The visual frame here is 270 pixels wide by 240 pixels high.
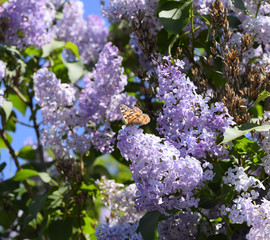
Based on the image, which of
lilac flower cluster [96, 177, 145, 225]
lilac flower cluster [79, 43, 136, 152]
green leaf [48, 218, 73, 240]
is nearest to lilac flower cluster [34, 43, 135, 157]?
lilac flower cluster [79, 43, 136, 152]

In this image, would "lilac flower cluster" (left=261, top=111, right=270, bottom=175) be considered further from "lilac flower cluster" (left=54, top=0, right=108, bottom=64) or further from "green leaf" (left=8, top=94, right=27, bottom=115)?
"green leaf" (left=8, top=94, right=27, bottom=115)

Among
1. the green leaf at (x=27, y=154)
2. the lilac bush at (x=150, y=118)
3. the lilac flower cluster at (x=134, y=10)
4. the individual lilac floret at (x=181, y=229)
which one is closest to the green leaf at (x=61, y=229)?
the lilac bush at (x=150, y=118)

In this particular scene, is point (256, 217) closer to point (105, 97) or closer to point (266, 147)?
point (266, 147)

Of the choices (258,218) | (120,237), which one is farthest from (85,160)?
(258,218)

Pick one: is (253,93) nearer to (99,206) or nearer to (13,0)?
(99,206)

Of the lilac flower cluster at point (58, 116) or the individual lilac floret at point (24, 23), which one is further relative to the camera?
the individual lilac floret at point (24, 23)

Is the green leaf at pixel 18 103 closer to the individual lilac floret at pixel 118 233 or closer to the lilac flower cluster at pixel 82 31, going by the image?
the lilac flower cluster at pixel 82 31
